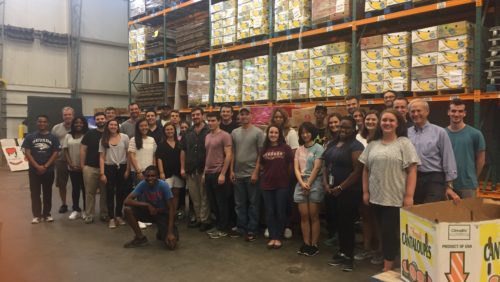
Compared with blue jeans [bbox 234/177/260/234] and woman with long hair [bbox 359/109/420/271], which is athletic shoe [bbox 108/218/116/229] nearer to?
blue jeans [bbox 234/177/260/234]

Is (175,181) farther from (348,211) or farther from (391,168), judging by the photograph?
(391,168)

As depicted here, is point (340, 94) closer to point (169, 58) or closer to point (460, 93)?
point (460, 93)

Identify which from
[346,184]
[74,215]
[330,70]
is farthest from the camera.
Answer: [330,70]

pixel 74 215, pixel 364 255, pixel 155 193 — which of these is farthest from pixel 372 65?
pixel 74 215

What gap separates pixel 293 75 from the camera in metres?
7.27

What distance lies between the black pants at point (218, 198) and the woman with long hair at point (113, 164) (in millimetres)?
1376

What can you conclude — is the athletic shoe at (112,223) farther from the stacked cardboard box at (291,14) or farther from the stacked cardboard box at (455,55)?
the stacked cardboard box at (455,55)

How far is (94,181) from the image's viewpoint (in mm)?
6031

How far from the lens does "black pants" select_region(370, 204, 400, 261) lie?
347 centimetres

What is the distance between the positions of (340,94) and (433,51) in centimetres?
164

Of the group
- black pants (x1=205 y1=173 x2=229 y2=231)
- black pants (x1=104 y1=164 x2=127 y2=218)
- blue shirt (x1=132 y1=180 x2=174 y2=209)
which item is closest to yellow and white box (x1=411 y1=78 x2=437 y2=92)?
black pants (x1=205 y1=173 x2=229 y2=231)

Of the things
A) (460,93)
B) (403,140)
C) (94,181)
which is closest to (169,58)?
(94,181)

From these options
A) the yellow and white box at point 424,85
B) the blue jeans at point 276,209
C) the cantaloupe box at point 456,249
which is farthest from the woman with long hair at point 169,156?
the cantaloupe box at point 456,249

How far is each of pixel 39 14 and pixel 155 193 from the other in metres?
11.8
